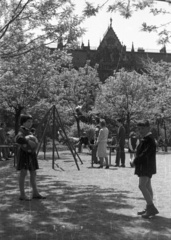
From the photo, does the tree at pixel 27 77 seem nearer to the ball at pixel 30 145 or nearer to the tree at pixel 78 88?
the ball at pixel 30 145

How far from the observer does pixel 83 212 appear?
22.3 ft

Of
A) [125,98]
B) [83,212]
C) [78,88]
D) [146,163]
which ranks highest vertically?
[78,88]

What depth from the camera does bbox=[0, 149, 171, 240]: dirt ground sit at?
545cm

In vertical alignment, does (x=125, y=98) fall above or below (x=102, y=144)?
above

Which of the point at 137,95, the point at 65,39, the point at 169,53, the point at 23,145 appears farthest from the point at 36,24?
the point at 169,53

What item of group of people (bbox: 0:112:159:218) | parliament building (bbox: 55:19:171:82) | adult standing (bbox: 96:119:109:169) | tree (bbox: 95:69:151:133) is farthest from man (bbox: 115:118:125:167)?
parliament building (bbox: 55:19:171:82)

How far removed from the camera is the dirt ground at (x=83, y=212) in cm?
545

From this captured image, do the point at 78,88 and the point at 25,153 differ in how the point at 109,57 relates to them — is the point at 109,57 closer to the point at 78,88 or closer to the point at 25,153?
the point at 78,88

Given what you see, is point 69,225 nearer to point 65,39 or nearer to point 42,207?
point 42,207

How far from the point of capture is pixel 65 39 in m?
12.0

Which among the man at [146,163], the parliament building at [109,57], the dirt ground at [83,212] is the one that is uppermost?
the parliament building at [109,57]

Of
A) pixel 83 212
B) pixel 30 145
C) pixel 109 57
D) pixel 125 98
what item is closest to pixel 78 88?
pixel 125 98

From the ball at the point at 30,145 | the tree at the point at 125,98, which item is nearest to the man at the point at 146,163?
the ball at the point at 30,145

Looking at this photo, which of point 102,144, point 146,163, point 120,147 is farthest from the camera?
point 120,147
